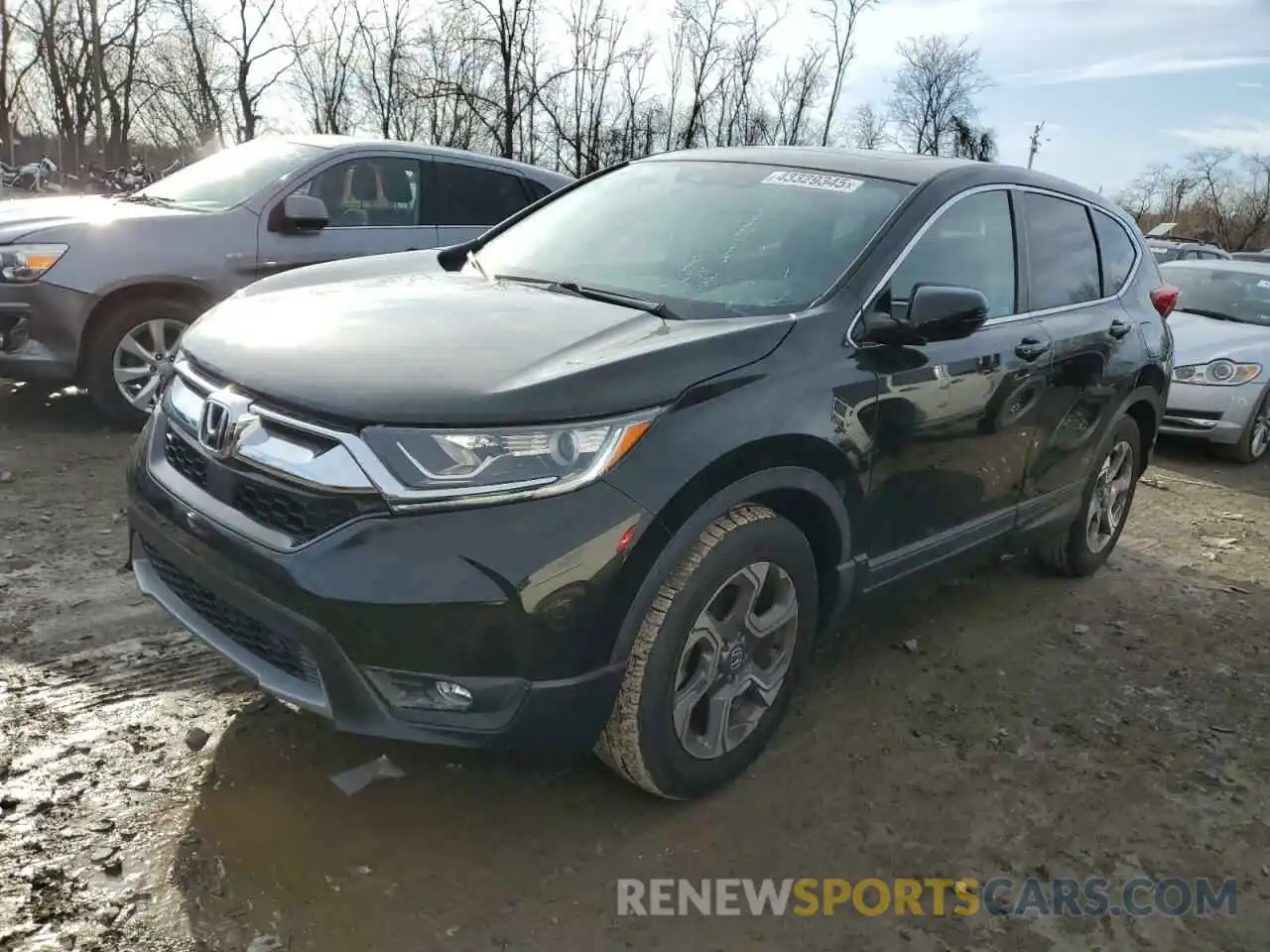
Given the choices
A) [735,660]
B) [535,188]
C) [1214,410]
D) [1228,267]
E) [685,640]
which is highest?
[535,188]

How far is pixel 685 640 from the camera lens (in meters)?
2.55

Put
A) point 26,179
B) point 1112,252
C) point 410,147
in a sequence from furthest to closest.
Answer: point 26,179
point 410,147
point 1112,252

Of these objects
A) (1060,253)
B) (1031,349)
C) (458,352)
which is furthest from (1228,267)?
(458,352)

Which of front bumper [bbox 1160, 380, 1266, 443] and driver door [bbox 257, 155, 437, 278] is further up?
driver door [bbox 257, 155, 437, 278]

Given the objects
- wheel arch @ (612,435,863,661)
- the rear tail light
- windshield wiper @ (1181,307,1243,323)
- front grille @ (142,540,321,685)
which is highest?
the rear tail light

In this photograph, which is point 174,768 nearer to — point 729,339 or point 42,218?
point 729,339

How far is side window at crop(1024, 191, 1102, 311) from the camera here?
3.90 m

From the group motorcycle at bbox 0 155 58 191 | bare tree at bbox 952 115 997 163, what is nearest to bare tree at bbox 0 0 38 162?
motorcycle at bbox 0 155 58 191

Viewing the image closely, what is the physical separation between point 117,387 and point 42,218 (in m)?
0.97

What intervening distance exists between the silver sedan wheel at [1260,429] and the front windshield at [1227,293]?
1085mm

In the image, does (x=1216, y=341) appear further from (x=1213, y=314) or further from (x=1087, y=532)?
(x=1087, y=532)

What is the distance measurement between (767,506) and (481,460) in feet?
2.84

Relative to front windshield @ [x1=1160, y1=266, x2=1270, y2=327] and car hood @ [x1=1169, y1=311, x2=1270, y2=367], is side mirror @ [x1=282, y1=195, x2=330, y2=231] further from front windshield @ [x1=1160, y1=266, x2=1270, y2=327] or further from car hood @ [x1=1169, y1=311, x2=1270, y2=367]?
front windshield @ [x1=1160, y1=266, x2=1270, y2=327]

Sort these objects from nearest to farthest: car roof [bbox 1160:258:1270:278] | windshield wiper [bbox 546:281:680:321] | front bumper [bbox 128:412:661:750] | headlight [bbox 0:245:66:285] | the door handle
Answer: front bumper [bbox 128:412:661:750] < windshield wiper [bbox 546:281:680:321] < the door handle < headlight [bbox 0:245:66:285] < car roof [bbox 1160:258:1270:278]
